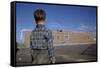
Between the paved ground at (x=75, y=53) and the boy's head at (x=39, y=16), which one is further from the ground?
the boy's head at (x=39, y=16)

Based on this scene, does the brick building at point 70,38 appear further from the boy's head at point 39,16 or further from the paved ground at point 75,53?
the boy's head at point 39,16

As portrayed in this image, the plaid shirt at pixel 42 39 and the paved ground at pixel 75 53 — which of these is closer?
the plaid shirt at pixel 42 39

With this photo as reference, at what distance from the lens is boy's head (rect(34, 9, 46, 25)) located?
10.3ft

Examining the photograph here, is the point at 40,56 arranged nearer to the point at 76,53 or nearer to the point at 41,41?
the point at 41,41

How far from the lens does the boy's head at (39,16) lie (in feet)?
10.3

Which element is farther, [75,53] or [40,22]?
[75,53]

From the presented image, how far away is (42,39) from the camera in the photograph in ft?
10.4

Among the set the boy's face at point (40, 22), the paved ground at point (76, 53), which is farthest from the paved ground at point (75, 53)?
the boy's face at point (40, 22)

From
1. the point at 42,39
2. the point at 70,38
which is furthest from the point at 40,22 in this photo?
the point at 70,38

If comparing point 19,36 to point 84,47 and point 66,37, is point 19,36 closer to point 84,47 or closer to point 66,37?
point 66,37

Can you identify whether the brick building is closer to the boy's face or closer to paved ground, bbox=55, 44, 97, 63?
paved ground, bbox=55, 44, 97, 63

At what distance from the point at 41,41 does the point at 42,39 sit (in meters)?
0.03

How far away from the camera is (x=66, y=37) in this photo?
10.8ft
